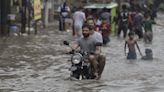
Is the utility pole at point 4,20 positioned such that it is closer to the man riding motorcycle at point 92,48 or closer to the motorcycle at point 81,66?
Result: the man riding motorcycle at point 92,48

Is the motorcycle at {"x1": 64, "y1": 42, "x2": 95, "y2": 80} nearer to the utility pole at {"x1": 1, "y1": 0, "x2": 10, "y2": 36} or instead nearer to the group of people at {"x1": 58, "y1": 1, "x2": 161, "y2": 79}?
the group of people at {"x1": 58, "y1": 1, "x2": 161, "y2": 79}

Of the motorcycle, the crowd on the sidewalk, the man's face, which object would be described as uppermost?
the man's face

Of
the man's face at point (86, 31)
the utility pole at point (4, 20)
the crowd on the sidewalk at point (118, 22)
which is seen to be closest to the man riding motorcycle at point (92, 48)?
the man's face at point (86, 31)

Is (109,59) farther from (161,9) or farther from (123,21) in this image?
(161,9)

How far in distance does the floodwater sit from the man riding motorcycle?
0.34 metres

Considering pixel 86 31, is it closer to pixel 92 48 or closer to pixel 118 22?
pixel 92 48

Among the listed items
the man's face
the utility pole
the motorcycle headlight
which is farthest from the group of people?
the utility pole

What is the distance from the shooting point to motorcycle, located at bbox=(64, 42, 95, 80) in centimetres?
1217

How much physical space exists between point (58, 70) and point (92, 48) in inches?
102

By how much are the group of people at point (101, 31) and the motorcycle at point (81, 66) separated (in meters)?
0.11

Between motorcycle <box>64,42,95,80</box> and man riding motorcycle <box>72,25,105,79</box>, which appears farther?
man riding motorcycle <box>72,25,105,79</box>

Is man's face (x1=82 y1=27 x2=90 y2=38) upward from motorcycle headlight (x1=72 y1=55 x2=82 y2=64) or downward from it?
upward

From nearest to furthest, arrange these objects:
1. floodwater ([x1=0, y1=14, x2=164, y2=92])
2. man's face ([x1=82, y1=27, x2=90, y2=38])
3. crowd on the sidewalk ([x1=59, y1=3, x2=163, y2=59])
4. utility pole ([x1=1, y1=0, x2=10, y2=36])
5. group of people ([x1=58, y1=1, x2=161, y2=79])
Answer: floodwater ([x1=0, y1=14, x2=164, y2=92]) → man's face ([x1=82, y1=27, x2=90, y2=38]) → group of people ([x1=58, y1=1, x2=161, y2=79]) → crowd on the sidewalk ([x1=59, y1=3, x2=163, y2=59]) → utility pole ([x1=1, y1=0, x2=10, y2=36])

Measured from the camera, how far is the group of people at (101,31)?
12.7 m
